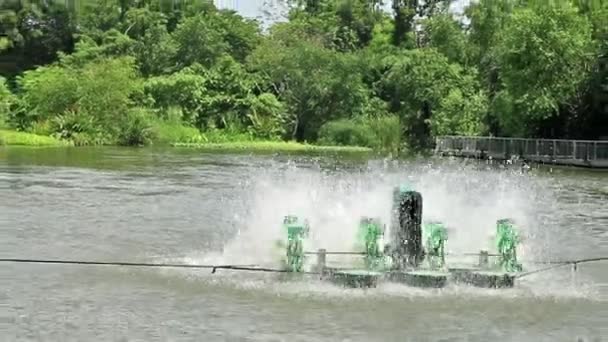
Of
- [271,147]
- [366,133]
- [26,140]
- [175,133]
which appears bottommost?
[271,147]

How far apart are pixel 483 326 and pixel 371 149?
56.2 m

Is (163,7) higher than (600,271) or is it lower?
higher

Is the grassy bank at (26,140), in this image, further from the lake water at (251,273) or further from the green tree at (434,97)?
the lake water at (251,273)

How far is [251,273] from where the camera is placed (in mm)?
12750

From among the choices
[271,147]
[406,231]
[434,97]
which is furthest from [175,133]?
[406,231]

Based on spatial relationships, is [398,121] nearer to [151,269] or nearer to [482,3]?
[482,3]

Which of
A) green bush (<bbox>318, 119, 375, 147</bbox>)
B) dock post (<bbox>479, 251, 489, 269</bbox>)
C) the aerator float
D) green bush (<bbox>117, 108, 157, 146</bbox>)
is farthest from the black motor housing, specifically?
green bush (<bbox>318, 119, 375, 147</bbox>)

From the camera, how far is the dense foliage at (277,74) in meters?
61.7

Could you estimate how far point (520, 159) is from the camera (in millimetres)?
48375

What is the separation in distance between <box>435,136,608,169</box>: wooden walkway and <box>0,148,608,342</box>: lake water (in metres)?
13.7

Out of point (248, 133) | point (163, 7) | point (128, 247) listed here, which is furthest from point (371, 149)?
point (128, 247)

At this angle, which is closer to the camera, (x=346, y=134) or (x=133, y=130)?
(x=133, y=130)

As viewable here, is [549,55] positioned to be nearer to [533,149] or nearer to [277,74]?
[533,149]

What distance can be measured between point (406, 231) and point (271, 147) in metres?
56.2
